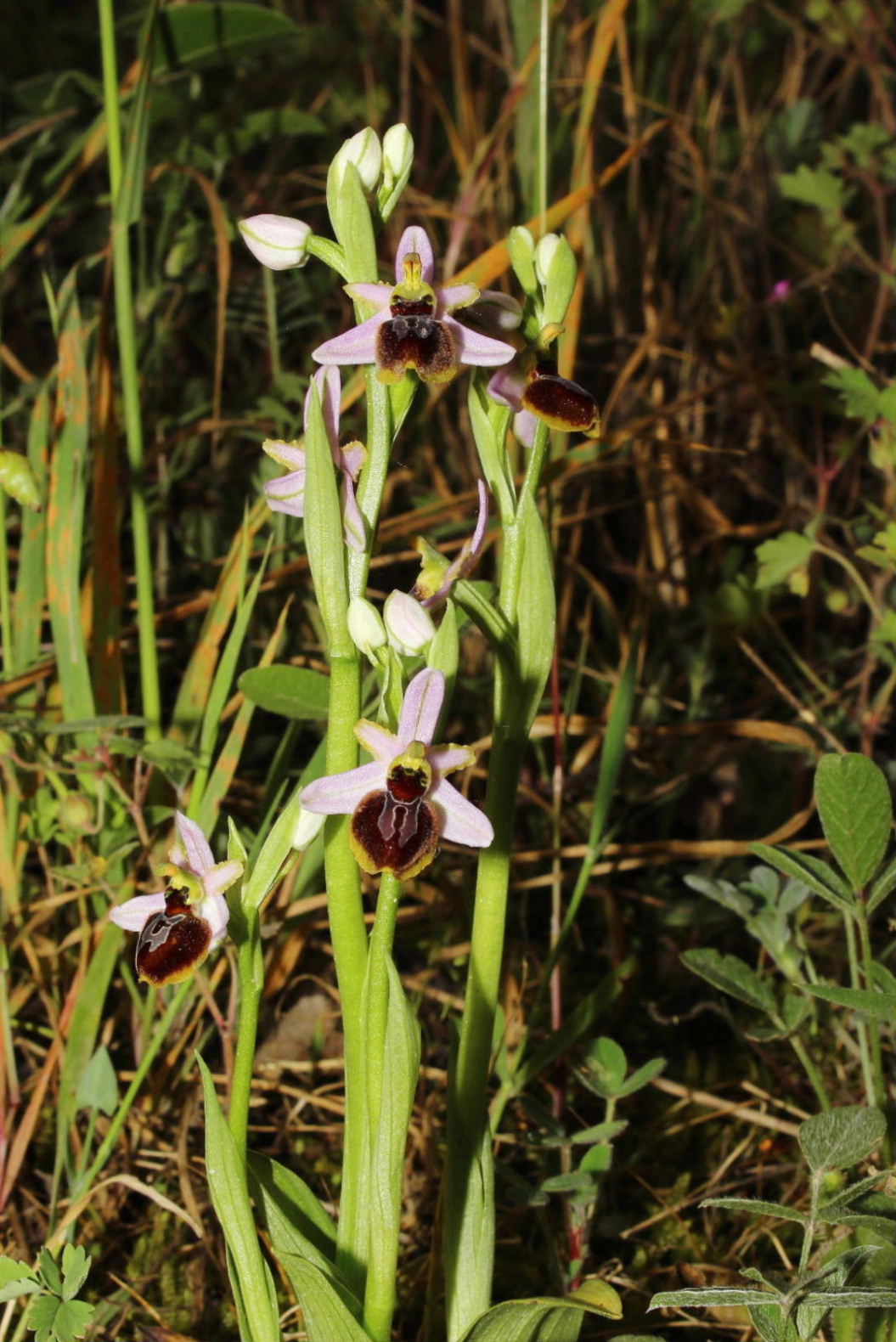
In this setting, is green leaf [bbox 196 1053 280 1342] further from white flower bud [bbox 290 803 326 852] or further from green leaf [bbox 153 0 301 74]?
green leaf [bbox 153 0 301 74]

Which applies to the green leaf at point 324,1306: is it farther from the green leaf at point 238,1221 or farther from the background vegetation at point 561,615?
the background vegetation at point 561,615

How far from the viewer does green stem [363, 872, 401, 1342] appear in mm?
1164

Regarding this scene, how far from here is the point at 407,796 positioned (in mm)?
1154

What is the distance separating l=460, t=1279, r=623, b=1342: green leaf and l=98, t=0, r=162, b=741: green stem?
915mm

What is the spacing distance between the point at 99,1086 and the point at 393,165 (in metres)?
1.21

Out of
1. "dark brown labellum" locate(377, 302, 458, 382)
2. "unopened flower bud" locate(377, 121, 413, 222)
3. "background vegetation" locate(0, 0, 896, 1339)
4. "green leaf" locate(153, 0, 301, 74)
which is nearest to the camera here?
"dark brown labellum" locate(377, 302, 458, 382)

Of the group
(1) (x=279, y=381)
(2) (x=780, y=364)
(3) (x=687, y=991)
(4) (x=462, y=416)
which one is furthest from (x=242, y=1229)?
(2) (x=780, y=364)

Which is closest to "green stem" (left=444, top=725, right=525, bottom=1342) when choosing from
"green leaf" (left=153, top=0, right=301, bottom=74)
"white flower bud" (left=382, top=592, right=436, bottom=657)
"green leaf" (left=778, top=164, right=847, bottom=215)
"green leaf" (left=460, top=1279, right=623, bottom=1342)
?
"green leaf" (left=460, top=1279, right=623, bottom=1342)

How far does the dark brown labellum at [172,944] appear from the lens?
1.15 metres

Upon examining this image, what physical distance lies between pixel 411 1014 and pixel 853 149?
8.02 ft

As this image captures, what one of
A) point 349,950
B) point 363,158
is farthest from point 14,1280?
point 363,158

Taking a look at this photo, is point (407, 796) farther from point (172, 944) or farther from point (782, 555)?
point (782, 555)

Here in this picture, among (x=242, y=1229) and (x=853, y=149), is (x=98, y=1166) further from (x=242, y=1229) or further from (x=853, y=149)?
(x=853, y=149)

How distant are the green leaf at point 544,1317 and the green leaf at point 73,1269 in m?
0.39
